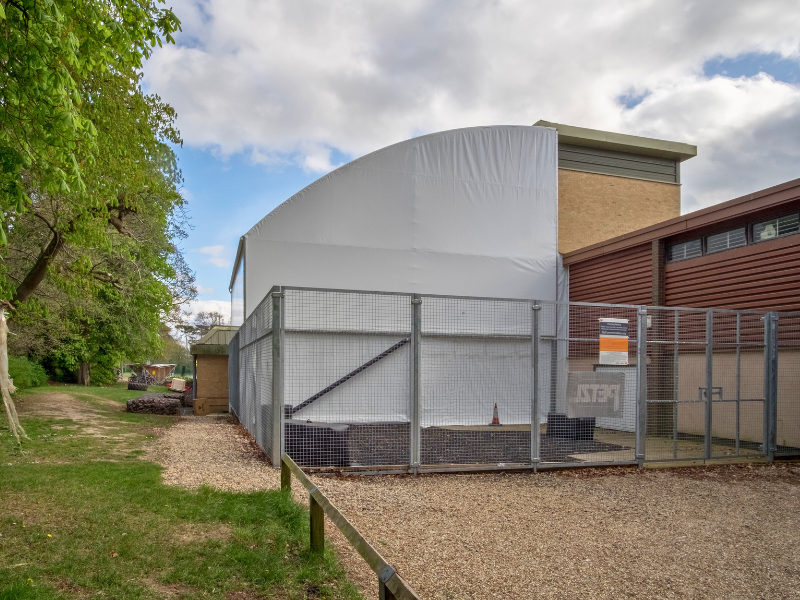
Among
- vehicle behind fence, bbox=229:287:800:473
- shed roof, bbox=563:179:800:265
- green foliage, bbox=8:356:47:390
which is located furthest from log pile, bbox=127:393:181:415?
shed roof, bbox=563:179:800:265

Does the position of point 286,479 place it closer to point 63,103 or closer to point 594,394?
point 63,103

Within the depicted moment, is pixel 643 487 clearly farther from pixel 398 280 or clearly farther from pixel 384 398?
pixel 398 280

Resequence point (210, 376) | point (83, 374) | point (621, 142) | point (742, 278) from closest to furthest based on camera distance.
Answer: point (742, 278) → point (621, 142) → point (210, 376) → point (83, 374)

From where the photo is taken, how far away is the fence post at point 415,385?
849 centimetres

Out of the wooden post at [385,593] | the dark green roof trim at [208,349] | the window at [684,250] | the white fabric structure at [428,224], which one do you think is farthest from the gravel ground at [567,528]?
the dark green roof trim at [208,349]

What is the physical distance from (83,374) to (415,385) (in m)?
31.0

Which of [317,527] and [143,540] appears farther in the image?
[143,540]

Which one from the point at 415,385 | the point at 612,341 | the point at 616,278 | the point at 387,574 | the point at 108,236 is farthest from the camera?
the point at 108,236


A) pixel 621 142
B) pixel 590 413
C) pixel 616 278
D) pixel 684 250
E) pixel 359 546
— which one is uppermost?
pixel 621 142

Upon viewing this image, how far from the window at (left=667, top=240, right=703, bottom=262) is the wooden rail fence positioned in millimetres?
11074

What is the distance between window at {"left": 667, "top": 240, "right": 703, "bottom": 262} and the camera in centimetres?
1356

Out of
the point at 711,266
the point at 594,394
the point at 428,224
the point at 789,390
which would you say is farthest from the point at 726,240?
the point at 428,224

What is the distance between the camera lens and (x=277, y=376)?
831 cm

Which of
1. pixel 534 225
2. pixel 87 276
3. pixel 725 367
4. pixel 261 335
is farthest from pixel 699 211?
pixel 87 276
